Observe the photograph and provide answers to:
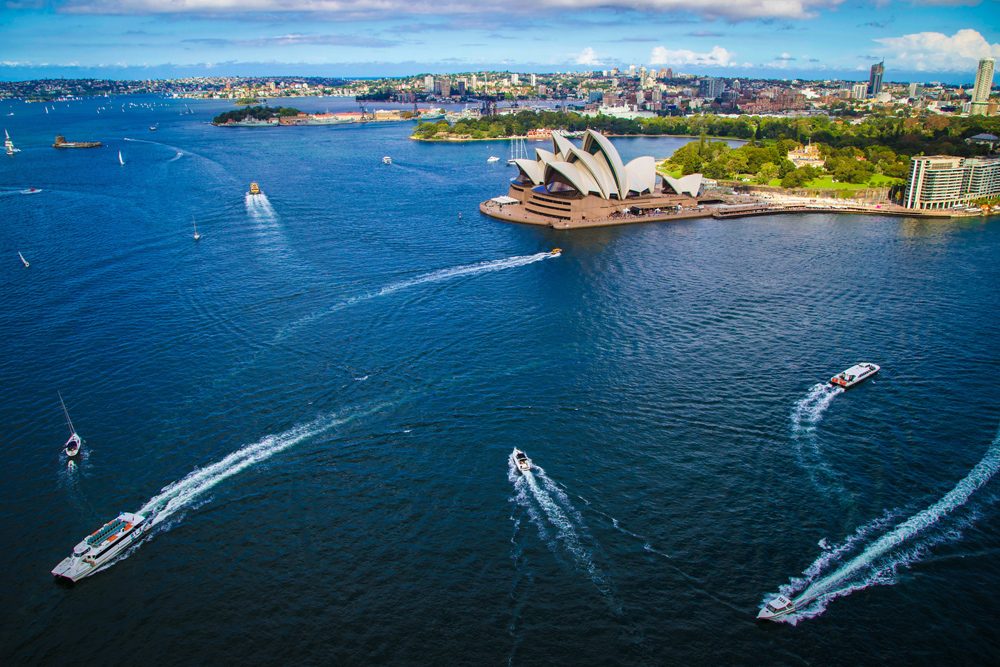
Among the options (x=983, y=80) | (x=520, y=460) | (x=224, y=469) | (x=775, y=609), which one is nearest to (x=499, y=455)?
(x=520, y=460)

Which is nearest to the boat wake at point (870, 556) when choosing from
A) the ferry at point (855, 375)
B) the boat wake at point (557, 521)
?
the boat wake at point (557, 521)

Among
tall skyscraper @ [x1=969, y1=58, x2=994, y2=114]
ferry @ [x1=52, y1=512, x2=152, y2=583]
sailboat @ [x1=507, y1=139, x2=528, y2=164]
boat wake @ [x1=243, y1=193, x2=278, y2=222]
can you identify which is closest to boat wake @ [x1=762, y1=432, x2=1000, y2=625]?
ferry @ [x1=52, y1=512, x2=152, y2=583]

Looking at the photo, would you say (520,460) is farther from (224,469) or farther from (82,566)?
(82,566)

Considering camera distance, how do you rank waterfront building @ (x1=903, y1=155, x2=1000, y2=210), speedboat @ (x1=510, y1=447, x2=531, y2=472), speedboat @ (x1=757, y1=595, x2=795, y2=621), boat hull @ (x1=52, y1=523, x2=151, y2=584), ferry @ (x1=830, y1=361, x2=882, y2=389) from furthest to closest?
waterfront building @ (x1=903, y1=155, x2=1000, y2=210) → ferry @ (x1=830, y1=361, x2=882, y2=389) → speedboat @ (x1=510, y1=447, x2=531, y2=472) → boat hull @ (x1=52, y1=523, x2=151, y2=584) → speedboat @ (x1=757, y1=595, x2=795, y2=621)

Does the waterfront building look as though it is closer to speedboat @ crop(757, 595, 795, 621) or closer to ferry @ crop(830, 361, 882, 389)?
ferry @ crop(830, 361, 882, 389)

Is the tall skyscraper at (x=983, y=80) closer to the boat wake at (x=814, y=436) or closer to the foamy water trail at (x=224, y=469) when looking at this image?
the boat wake at (x=814, y=436)

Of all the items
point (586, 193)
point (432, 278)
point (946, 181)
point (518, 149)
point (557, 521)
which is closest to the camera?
point (557, 521)
